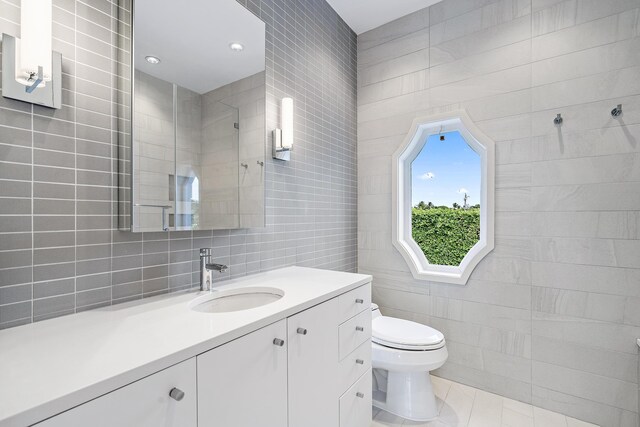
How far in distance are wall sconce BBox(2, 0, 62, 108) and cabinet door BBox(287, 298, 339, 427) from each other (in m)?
1.06

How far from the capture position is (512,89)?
199 centimetres

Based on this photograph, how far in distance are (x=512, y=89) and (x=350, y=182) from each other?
4.17 ft

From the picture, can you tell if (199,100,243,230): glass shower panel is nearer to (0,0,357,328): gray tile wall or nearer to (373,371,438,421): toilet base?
(0,0,357,328): gray tile wall

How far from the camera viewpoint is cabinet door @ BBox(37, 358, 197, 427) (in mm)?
581

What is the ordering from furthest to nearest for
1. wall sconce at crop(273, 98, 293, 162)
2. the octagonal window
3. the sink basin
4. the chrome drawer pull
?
the octagonal window, wall sconce at crop(273, 98, 293, 162), the sink basin, the chrome drawer pull

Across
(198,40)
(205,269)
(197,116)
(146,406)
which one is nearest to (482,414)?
(205,269)

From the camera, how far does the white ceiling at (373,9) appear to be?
2.24 meters

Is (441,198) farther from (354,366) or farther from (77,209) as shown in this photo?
(77,209)

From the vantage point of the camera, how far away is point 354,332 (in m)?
1.49

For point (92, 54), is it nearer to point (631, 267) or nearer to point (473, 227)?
point (473, 227)

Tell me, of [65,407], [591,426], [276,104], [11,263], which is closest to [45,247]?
[11,263]

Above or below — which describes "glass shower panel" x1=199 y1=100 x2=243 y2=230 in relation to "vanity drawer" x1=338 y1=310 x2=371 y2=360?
above

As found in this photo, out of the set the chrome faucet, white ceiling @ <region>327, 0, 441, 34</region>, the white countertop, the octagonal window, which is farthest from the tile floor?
white ceiling @ <region>327, 0, 441, 34</region>

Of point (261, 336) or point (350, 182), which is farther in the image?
point (350, 182)
